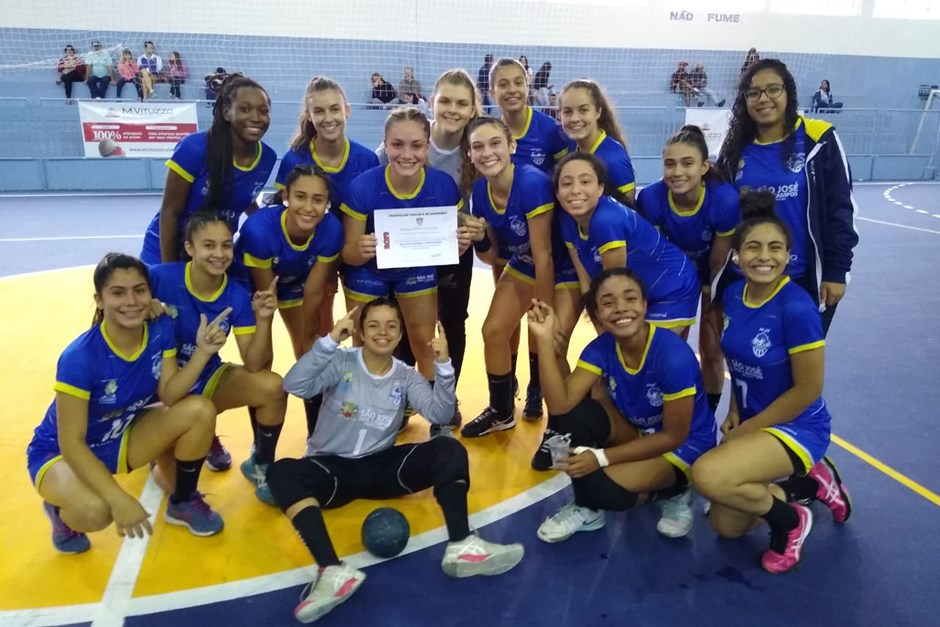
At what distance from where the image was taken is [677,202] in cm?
322

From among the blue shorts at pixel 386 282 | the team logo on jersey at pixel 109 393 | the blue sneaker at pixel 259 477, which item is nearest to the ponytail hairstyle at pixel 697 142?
the blue shorts at pixel 386 282

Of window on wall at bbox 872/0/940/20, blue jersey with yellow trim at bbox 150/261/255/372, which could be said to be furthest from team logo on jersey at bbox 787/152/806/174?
window on wall at bbox 872/0/940/20

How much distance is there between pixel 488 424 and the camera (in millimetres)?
3758

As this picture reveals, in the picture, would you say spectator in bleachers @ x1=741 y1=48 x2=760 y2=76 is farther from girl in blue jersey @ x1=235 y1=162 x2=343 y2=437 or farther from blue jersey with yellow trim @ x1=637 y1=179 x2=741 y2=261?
girl in blue jersey @ x1=235 y1=162 x2=343 y2=437

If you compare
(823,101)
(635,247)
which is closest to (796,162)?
(635,247)

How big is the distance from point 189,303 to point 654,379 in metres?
1.93

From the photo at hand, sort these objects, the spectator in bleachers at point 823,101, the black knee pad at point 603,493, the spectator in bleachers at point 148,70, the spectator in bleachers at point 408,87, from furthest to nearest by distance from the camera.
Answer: the spectator in bleachers at point 823,101 → the spectator in bleachers at point 408,87 → the spectator in bleachers at point 148,70 → the black knee pad at point 603,493

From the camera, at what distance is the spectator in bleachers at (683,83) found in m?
15.8

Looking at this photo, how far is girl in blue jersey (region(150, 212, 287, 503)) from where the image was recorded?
113 inches

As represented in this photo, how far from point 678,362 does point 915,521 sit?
124 centimetres

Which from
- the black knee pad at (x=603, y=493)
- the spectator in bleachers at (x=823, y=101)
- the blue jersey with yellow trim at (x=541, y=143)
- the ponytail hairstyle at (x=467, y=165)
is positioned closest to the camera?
the black knee pad at (x=603, y=493)

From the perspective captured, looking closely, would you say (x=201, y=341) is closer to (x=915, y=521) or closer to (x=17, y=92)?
(x=915, y=521)

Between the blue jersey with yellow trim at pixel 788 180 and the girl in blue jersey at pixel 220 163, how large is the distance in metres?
2.22

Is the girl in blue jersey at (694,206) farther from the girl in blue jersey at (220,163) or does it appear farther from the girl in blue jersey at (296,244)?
the girl in blue jersey at (220,163)
